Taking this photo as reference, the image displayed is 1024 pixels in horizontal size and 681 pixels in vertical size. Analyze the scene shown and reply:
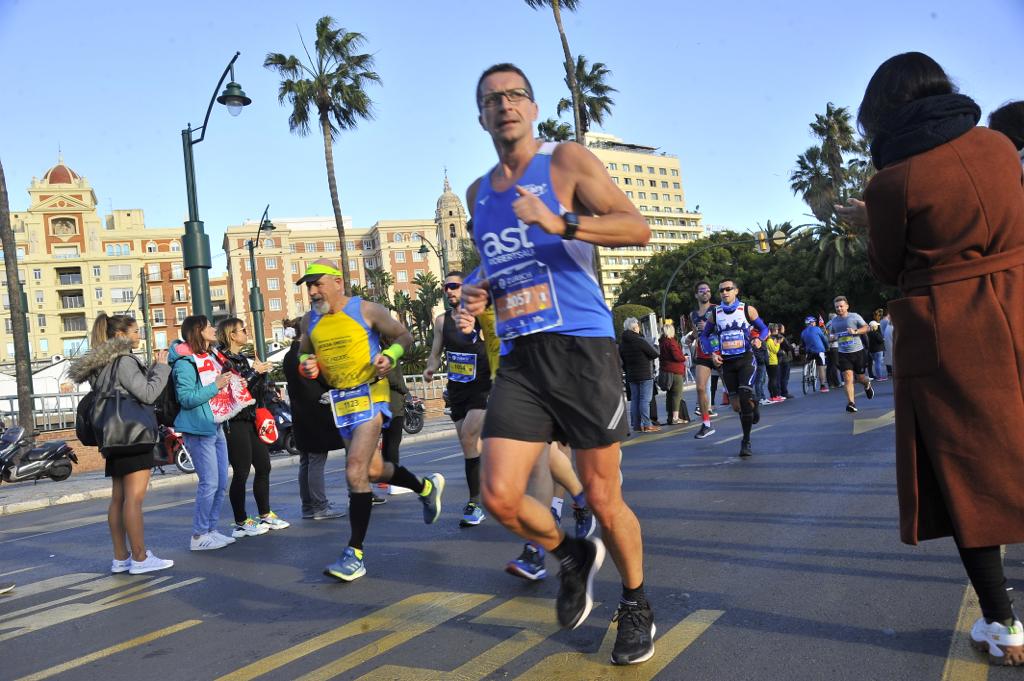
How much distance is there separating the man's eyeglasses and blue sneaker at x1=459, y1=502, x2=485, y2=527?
3793 mm

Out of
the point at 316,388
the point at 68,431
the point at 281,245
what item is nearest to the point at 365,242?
the point at 281,245

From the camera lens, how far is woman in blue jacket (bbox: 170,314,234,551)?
6773 mm

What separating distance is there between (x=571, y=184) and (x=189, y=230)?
42.8 feet

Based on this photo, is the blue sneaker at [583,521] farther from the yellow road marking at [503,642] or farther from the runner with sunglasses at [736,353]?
the runner with sunglasses at [736,353]

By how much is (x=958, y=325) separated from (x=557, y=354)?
1.37 meters

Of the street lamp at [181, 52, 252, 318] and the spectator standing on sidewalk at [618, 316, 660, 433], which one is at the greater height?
the street lamp at [181, 52, 252, 318]

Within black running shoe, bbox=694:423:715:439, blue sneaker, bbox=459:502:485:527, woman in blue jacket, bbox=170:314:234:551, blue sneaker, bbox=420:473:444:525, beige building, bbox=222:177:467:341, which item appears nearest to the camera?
blue sneaker, bbox=420:473:444:525

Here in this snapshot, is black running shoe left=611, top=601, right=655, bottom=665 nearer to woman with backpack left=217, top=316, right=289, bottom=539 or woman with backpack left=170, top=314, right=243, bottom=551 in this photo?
woman with backpack left=170, top=314, right=243, bottom=551

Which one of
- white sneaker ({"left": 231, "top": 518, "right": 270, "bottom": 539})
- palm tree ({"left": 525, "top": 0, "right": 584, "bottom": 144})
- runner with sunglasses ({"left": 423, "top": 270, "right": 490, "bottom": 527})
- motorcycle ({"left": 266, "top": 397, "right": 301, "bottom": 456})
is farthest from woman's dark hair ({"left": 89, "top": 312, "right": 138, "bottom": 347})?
palm tree ({"left": 525, "top": 0, "right": 584, "bottom": 144})

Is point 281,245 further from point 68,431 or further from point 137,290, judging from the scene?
point 68,431

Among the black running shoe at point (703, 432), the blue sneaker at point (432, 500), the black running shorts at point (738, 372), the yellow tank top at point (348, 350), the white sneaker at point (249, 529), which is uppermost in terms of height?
the yellow tank top at point (348, 350)

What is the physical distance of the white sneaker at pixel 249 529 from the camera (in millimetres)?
7344

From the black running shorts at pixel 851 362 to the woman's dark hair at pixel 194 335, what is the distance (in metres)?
9.21

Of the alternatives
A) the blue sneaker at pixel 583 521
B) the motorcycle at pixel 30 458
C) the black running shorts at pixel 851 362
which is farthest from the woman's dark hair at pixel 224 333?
the motorcycle at pixel 30 458
